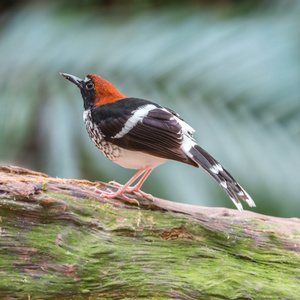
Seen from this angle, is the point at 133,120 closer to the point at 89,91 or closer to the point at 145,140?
the point at 145,140

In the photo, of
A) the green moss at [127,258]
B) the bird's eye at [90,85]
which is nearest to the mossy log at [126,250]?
the green moss at [127,258]

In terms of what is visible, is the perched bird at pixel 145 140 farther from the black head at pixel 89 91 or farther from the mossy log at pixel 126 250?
the mossy log at pixel 126 250

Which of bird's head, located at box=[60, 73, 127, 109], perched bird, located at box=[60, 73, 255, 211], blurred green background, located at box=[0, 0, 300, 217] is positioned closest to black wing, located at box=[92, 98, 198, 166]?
perched bird, located at box=[60, 73, 255, 211]

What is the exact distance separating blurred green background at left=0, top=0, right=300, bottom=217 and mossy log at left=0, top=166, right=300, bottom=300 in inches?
38.2

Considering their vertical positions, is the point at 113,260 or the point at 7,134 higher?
the point at 7,134

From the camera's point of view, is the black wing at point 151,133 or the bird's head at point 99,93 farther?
the bird's head at point 99,93

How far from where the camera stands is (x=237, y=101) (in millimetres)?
3959

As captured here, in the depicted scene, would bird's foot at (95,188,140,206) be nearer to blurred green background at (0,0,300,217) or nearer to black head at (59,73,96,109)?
black head at (59,73,96,109)

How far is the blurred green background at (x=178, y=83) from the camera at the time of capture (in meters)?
3.79

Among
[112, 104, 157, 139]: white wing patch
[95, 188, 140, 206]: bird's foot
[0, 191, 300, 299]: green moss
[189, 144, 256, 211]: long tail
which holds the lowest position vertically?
[0, 191, 300, 299]: green moss

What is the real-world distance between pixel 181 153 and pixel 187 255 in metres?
0.63

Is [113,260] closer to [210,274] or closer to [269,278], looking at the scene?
[210,274]

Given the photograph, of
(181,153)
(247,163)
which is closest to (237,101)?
(247,163)

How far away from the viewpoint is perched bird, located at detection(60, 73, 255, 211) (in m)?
2.61
